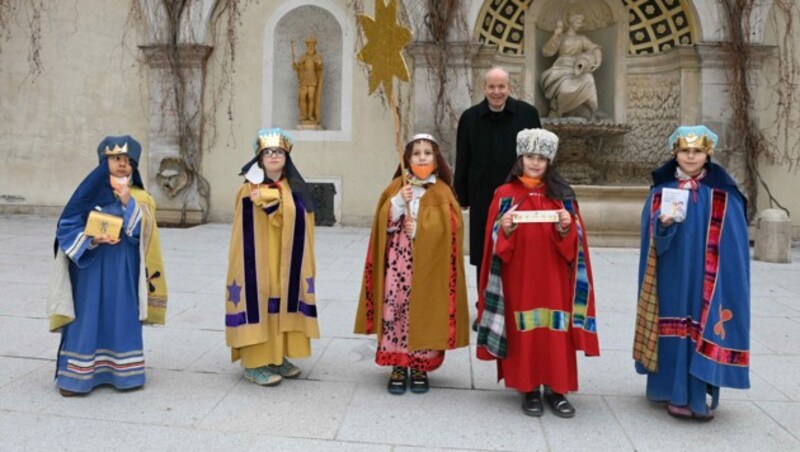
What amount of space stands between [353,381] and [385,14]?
2.00 m

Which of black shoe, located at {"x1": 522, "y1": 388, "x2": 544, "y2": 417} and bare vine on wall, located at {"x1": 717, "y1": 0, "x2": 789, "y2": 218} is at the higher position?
bare vine on wall, located at {"x1": 717, "y1": 0, "x2": 789, "y2": 218}

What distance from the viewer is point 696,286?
113 inches

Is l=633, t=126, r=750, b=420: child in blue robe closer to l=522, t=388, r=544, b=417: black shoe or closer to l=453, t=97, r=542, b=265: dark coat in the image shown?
l=522, t=388, r=544, b=417: black shoe

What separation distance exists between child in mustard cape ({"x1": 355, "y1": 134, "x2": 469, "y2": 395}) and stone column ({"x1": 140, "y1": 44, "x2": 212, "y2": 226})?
7624mm

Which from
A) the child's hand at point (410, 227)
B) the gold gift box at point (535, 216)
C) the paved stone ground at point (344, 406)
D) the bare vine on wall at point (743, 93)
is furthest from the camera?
the bare vine on wall at point (743, 93)

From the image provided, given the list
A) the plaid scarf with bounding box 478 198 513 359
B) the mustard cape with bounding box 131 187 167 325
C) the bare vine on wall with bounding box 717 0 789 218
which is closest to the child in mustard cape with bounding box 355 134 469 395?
the plaid scarf with bounding box 478 198 513 359

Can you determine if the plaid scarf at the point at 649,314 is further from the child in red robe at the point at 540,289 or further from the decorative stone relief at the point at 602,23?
the decorative stone relief at the point at 602,23

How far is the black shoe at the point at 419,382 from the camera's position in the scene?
10.6 feet

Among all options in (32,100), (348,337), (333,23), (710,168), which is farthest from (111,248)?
(32,100)

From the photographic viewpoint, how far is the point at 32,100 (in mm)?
10703

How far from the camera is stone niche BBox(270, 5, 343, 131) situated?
1030 centimetres

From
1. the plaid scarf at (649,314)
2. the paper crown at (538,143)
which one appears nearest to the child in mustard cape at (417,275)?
the paper crown at (538,143)

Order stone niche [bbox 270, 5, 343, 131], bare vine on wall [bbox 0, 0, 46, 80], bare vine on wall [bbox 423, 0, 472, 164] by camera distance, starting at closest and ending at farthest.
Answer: bare vine on wall [bbox 423, 0, 472, 164] → stone niche [bbox 270, 5, 343, 131] → bare vine on wall [bbox 0, 0, 46, 80]

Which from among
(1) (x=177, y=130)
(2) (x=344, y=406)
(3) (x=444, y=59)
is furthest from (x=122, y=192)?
(1) (x=177, y=130)
